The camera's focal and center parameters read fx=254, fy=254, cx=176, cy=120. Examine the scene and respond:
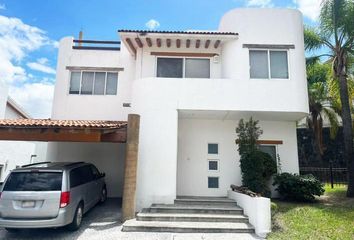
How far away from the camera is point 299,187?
1001 cm

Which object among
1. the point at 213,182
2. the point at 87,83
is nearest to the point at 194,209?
the point at 213,182

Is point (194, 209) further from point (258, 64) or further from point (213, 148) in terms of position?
point (258, 64)

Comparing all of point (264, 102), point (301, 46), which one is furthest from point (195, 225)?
point (301, 46)

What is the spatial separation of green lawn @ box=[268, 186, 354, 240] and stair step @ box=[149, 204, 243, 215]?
1346 mm

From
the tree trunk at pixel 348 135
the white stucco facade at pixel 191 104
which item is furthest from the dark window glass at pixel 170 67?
the tree trunk at pixel 348 135

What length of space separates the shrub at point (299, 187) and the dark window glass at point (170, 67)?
6571 millimetres

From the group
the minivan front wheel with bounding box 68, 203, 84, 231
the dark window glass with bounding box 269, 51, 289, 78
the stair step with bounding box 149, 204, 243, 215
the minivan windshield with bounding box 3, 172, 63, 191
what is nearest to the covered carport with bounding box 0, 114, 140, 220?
the stair step with bounding box 149, 204, 243, 215

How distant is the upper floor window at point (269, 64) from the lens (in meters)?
11.0

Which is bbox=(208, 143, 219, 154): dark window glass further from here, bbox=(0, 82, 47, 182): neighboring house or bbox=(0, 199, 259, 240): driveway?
bbox=(0, 82, 47, 182): neighboring house

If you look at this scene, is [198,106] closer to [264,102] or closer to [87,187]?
[264,102]

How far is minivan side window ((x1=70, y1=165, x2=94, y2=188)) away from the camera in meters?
7.70

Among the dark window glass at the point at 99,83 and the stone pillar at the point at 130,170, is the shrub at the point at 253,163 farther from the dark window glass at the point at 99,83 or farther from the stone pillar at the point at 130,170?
the dark window glass at the point at 99,83

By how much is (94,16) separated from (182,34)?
387 cm

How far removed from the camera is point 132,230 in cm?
752
